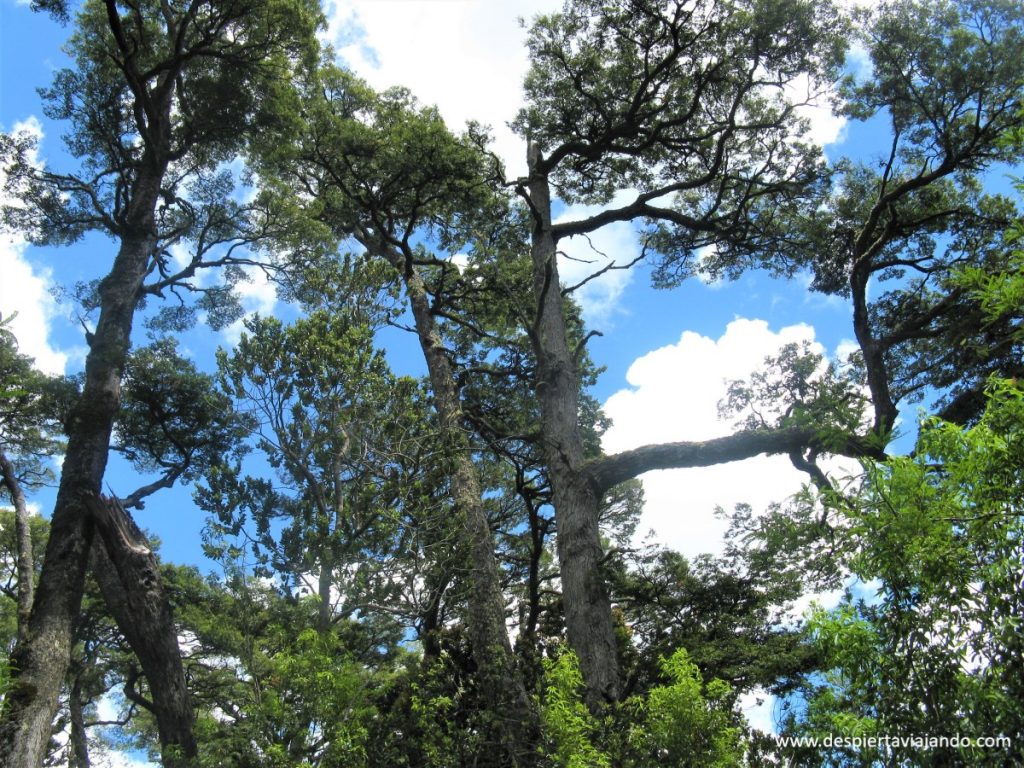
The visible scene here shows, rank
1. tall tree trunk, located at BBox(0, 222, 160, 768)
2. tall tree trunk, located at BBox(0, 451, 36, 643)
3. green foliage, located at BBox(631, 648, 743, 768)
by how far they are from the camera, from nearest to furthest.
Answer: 1. green foliage, located at BBox(631, 648, 743, 768)
2. tall tree trunk, located at BBox(0, 222, 160, 768)
3. tall tree trunk, located at BBox(0, 451, 36, 643)

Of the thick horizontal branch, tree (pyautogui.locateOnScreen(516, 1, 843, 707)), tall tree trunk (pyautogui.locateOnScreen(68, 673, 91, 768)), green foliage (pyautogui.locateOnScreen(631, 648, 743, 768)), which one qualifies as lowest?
green foliage (pyautogui.locateOnScreen(631, 648, 743, 768))

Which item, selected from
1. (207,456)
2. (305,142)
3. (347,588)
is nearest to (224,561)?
(347,588)

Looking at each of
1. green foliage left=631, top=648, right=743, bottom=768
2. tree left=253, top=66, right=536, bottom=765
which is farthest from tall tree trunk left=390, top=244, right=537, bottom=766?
green foliage left=631, top=648, right=743, bottom=768

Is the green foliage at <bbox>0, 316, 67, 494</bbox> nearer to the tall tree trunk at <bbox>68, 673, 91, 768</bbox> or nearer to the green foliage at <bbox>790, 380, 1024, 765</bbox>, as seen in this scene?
the tall tree trunk at <bbox>68, 673, 91, 768</bbox>

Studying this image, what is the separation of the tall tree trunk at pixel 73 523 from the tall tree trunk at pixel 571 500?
6.10 m

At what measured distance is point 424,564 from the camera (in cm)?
795

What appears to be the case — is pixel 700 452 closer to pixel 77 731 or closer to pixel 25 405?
pixel 25 405

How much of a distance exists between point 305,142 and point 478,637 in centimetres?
914

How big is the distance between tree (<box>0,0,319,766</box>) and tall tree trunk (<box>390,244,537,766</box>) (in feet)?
13.1

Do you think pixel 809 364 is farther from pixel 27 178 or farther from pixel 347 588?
pixel 27 178

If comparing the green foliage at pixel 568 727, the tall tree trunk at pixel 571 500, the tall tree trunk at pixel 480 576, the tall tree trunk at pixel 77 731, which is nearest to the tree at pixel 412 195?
the tall tree trunk at pixel 480 576

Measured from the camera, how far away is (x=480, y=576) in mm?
9094

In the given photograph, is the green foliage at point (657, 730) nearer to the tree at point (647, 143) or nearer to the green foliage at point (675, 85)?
the tree at point (647, 143)

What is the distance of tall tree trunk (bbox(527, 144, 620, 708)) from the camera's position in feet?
27.0
